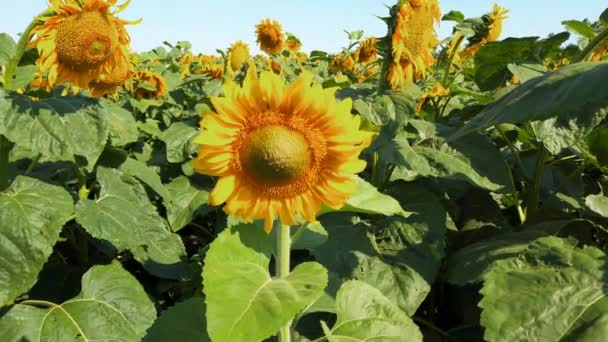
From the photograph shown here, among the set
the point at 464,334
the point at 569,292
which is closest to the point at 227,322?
the point at 569,292

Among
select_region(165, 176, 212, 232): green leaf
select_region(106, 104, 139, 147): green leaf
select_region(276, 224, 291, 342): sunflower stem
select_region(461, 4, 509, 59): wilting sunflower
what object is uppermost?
select_region(461, 4, 509, 59): wilting sunflower

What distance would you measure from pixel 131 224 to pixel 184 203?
918mm

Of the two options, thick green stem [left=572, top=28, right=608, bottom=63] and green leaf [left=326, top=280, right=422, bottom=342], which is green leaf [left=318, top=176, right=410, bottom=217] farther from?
thick green stem [left=572, top=28, right=608, bottom=63]

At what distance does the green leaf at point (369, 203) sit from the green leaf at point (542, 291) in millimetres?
360

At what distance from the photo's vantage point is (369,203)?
4.36 feet

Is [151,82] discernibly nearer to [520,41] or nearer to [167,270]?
[167,270]

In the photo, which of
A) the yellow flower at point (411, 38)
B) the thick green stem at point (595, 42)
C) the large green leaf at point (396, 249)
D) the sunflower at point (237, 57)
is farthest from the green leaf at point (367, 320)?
the sunflower at point (237, 57)

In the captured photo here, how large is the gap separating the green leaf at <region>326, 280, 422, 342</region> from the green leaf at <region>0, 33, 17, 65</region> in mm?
1384

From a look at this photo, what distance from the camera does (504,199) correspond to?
2549 millimetres

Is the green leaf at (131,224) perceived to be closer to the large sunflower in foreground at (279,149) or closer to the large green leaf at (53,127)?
the large green leaf at (53,127)

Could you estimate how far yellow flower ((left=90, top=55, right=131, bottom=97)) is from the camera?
2.58 meters

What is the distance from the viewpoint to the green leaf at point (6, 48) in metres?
2.02

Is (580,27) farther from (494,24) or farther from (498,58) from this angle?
(494,24)

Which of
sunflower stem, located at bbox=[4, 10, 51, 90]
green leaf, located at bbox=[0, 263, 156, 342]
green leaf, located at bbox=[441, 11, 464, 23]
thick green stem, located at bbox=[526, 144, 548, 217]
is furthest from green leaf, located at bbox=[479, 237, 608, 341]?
green leaf, located at bbox=[441, 11, 464, 23]
